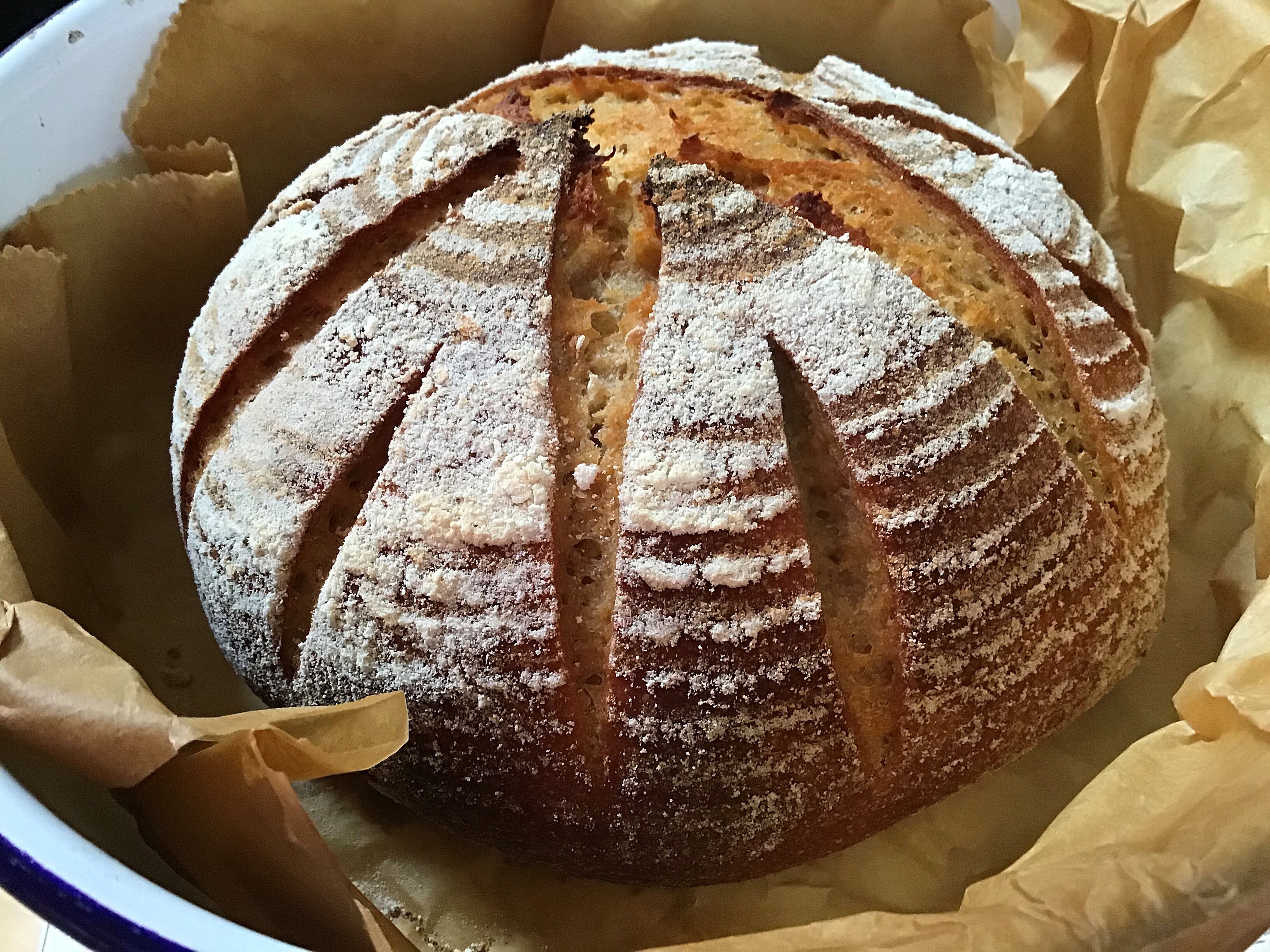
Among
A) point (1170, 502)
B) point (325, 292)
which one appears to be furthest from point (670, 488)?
point (1170, 502)

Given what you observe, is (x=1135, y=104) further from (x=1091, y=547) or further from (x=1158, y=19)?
(x=1091, y=547)

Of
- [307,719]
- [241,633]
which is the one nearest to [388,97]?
[241,633]

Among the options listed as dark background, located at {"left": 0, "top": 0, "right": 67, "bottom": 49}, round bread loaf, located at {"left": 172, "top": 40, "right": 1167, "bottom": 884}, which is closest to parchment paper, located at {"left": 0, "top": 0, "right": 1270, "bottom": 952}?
round bread loaf, located at {"left": 172, "top": 40, "right": 1167, "bottom": 884}

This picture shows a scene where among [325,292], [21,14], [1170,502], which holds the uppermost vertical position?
[21,14]

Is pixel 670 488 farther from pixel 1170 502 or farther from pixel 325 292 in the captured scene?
pixel 1170 502

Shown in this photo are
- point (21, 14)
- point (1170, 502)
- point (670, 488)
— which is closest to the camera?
point (670, 488)

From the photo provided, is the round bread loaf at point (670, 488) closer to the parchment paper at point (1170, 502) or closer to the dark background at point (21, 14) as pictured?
the parchment paper at point (1170, 502)
